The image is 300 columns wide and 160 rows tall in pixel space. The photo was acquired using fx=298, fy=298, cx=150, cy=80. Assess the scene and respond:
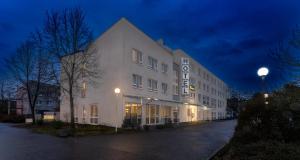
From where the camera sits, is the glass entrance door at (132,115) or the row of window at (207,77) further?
the row of window at (207,77)

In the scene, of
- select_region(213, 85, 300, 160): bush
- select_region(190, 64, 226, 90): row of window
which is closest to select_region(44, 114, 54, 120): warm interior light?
select_region(190, 64, 226, 90): row of window

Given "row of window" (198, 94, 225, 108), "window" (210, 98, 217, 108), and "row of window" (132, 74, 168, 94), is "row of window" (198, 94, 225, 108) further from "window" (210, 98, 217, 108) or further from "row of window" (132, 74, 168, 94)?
"row of window" (132, 74, 168, 94)

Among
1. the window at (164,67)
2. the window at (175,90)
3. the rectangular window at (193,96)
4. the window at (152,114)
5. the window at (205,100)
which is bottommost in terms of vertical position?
the window at (152,114)

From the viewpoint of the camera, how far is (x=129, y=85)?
30719 mm

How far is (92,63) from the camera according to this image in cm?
3225

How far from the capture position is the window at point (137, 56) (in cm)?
3244

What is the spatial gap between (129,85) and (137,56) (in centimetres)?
407

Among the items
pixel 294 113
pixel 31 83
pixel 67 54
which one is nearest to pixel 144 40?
pixel 67 54

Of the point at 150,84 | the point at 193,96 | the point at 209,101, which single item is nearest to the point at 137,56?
the point at 150,84

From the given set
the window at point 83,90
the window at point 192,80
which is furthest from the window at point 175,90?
the window at point 83,90

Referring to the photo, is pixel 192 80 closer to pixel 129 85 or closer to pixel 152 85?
pixel 152 85

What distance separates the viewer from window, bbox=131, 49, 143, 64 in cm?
3244

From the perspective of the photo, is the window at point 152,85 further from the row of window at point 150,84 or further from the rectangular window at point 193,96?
the rectangular window at point 193,96

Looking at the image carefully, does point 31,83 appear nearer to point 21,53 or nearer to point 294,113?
point 21,53
